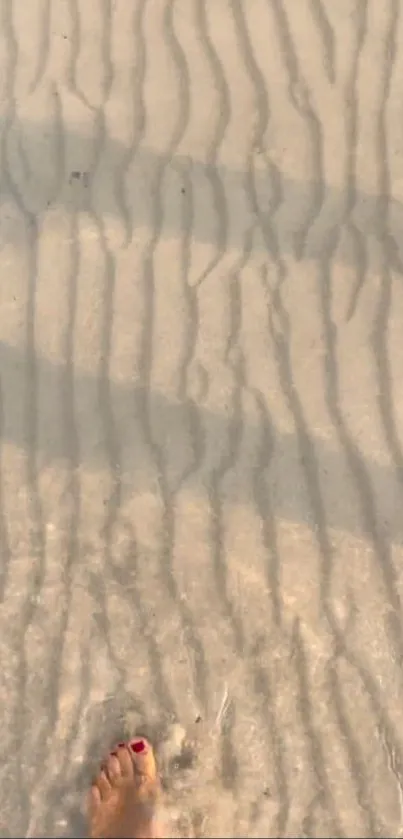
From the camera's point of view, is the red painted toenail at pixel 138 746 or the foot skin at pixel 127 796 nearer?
the foot skin at pixel 127 796

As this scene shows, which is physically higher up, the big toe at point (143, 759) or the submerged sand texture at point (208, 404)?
the submerged sand texture at point (208, 404)

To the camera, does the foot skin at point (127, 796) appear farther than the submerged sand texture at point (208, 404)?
No

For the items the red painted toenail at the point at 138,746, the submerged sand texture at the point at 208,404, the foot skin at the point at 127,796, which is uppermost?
the submerged sand texture at the point at 208,404

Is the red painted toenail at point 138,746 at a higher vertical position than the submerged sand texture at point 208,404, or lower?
lower

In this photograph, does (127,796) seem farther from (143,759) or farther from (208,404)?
(208,404)

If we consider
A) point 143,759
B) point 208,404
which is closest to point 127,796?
point 143,759

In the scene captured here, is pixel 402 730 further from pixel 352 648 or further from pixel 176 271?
pixel 176 271
